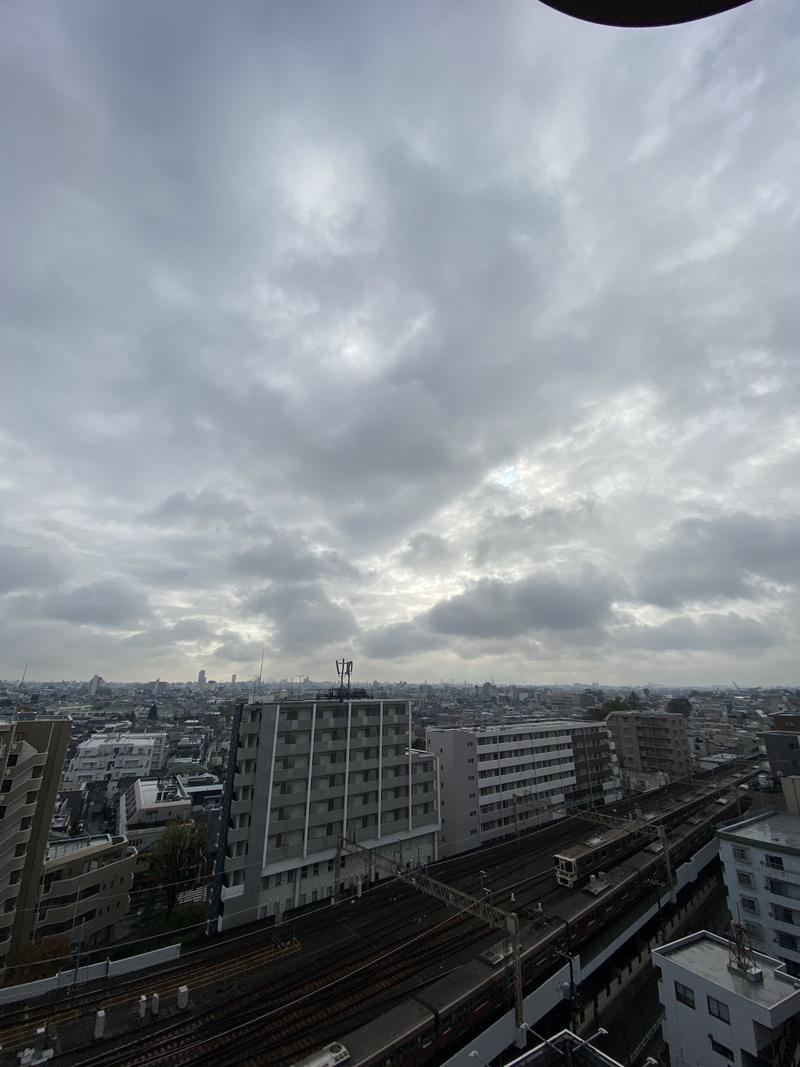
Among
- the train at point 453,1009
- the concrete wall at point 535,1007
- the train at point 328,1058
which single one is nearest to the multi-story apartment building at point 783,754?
the concrete wall at point 535,1007

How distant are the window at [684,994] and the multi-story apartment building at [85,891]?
4184 centimetres

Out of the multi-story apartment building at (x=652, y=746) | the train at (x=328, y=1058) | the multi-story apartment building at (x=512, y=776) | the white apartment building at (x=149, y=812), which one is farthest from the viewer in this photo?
the multi-story apartment building at (x=652, y=746)

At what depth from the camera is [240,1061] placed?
74.4ft

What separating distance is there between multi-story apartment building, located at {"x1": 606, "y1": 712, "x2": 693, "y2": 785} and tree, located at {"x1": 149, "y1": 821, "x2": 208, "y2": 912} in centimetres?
7448

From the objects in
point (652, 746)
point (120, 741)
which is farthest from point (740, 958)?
point (120, 741)

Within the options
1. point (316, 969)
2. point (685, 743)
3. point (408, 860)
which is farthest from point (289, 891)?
point (685, 743)

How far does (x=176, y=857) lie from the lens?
153 feet

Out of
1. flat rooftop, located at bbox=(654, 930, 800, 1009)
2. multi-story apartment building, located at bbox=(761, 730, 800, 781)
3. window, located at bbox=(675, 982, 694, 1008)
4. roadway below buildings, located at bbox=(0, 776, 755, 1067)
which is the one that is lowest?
roadway below buildings, located at bbox=(0, 776, 755, 1067)

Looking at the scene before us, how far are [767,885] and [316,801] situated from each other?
1412 inches

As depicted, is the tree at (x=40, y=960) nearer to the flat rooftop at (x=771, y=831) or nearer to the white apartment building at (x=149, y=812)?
the white apartment building at (x=149, y=812)

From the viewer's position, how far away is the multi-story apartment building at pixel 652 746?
293 ft

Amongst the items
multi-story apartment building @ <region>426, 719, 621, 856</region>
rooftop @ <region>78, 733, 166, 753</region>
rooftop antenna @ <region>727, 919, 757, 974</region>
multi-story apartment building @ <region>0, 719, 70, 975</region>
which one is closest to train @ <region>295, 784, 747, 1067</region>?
rooftop antenna @ <region>727, 919, 757, 974</region>

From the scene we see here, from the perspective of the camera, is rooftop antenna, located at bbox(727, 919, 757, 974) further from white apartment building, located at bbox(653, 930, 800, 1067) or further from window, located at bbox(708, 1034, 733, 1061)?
window, located at bbox(708, 1034, 733, 1061)

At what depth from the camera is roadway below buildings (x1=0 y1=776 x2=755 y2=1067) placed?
77.8 ft
